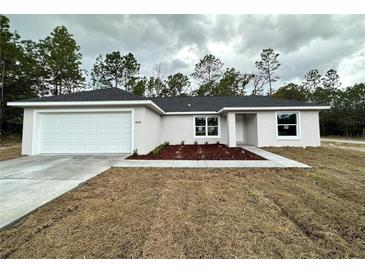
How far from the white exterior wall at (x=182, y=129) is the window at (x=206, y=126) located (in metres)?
0.27

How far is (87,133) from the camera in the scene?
356 inches

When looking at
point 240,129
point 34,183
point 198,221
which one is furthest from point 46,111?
point 240,129

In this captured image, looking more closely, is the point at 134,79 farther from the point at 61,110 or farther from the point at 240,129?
the point at 240,129

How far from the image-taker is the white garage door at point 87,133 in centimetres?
900

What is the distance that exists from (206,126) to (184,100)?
13.3 ft

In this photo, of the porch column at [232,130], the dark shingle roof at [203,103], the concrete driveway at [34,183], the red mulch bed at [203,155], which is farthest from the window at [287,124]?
the concrete driveway at [34,183]

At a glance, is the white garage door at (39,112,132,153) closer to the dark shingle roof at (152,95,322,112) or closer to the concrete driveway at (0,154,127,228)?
the concrete driveway at (0,154,127,228)

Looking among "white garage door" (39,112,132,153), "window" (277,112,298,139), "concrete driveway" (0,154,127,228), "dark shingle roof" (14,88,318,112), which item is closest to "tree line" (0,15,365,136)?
"dark shingle roof" (14,88,318,112)

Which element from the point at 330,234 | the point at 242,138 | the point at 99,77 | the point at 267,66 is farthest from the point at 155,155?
the point at 267,66

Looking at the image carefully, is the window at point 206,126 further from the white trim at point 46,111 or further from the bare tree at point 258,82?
the bare tree at point 258,82

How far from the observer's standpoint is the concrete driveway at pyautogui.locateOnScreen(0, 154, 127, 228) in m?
3.14

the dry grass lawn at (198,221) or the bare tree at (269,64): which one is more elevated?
the bare tree at (269,64)

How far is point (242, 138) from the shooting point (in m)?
14.7
